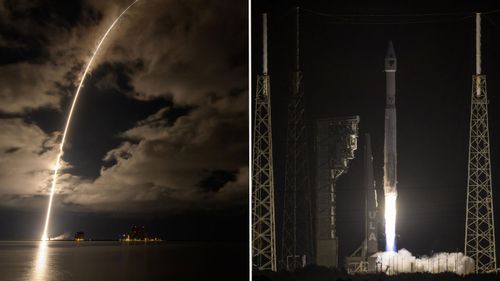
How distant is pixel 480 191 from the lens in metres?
7.00

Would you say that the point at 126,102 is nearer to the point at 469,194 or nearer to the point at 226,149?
the point at 226,149

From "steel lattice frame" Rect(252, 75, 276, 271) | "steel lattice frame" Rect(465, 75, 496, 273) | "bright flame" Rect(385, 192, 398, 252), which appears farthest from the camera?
"bright flame" Rect(385, 192, 398, 252)

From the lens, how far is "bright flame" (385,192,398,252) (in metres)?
7.11

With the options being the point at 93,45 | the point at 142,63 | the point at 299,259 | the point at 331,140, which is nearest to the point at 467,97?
the point at 331,140

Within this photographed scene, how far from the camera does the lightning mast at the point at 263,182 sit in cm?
700

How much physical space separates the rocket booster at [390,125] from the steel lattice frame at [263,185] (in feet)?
4.21

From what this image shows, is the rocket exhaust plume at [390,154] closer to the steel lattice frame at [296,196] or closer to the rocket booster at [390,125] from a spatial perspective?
the rocket booster at [390,125]

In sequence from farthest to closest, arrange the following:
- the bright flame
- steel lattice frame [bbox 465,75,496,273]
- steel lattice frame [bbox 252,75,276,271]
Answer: the bright flame → steel lattice frame [bbox 252,75,276,271] → steel lattice frame [bbox 465,75,496,273]

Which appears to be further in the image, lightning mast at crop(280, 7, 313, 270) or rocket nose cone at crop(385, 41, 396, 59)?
rocket nose cone at crop(385, 41, 396, 59)

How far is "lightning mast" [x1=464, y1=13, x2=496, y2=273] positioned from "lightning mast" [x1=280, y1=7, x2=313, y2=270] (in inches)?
64.5

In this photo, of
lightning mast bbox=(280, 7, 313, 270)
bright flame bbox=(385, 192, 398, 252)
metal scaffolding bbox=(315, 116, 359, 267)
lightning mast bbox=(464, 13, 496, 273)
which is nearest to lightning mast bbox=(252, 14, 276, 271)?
lightning mast bbox=(280, 7, 313, 270)

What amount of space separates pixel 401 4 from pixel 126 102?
3.27 m

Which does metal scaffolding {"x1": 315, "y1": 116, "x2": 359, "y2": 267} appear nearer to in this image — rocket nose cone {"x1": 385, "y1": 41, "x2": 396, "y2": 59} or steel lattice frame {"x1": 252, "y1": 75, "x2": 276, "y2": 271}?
steel lattice frame {"x1": 252, "y1": 75, "x2": 276, "y2": 271}

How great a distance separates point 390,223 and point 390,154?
78 cm
